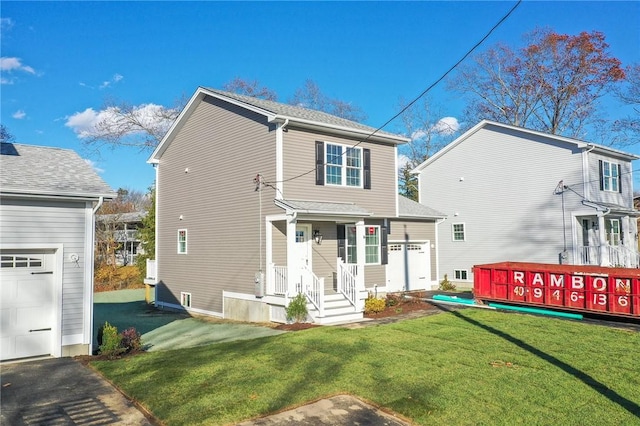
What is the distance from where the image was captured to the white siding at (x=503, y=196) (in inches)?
813

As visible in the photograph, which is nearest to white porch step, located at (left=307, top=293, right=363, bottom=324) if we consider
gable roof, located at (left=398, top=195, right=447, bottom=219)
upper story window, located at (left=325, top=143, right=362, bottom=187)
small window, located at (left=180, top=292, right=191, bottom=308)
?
upper story window, located at (left=325, top=143, right=362, bottom=187)

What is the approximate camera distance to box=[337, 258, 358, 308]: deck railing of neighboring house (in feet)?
46.1

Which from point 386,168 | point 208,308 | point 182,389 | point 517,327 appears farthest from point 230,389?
point 386,168

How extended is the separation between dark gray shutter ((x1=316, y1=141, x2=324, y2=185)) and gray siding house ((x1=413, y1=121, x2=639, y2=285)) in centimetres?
1155

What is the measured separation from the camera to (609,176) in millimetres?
21812

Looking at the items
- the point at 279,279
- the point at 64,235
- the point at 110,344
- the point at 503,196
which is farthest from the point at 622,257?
the point at 64,235

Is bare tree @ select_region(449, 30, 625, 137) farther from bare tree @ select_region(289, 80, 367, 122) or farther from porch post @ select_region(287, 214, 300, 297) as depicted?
porch post @ select_region(287, 214, 300, 297)

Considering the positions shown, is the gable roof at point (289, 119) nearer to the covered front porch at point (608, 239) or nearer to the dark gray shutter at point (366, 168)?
the dark gray shutter at point (366, 168)

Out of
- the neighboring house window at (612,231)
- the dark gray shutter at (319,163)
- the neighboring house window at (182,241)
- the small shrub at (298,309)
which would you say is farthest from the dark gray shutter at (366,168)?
the neighboring house window at (612,231)

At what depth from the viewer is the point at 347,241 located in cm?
1619

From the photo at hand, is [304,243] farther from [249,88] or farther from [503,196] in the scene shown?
[249,88]

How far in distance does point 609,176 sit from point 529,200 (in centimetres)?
410

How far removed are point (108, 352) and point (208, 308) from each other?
760cm

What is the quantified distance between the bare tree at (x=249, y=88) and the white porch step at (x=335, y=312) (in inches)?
1020
